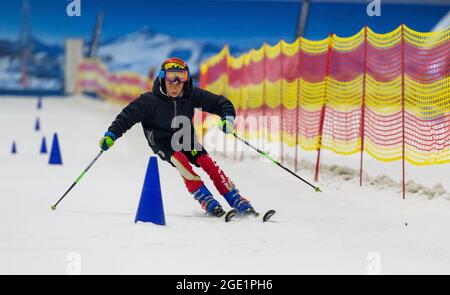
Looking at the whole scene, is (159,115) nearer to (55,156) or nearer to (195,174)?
(195,174)

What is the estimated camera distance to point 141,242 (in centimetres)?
557

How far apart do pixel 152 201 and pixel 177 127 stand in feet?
2.90

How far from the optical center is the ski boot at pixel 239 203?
6.77 metres

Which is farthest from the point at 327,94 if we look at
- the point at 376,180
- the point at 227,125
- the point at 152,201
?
the point at 152,201

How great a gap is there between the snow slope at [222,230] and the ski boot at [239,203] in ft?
0.70

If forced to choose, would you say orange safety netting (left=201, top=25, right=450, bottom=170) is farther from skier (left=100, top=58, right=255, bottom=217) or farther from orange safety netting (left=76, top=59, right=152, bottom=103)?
orange safety netting (left=76, top=59, right=152, bottom=103)

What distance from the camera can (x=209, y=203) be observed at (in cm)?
677

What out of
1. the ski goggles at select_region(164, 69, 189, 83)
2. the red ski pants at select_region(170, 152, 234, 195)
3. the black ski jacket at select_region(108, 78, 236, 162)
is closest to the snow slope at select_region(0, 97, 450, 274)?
the red ski pants at select_region(170, 152, 234, 195)

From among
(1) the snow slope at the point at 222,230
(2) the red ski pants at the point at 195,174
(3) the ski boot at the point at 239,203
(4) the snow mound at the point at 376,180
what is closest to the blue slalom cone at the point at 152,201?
(1) the snow slope at the point at 222,230

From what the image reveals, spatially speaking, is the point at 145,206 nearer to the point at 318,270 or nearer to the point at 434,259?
the point at 318,270

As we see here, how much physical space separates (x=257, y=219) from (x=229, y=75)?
9.12m

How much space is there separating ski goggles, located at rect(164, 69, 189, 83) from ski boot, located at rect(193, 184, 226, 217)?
107 centimetres

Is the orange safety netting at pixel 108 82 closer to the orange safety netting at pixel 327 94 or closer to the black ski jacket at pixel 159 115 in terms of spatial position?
the orange safety netting at pixel 327 94
